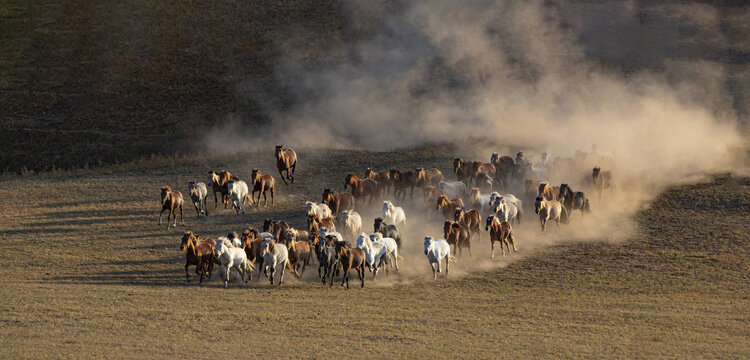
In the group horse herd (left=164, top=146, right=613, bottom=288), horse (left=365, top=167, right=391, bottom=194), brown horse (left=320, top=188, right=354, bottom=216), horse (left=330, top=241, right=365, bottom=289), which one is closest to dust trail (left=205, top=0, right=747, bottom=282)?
horse herd (left=164, top=146, right=613, bottom=288)

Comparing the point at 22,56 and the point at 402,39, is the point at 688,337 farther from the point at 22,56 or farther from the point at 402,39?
the point at 22,56

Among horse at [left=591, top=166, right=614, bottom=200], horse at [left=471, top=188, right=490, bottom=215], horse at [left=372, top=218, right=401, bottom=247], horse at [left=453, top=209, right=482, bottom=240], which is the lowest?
horse at [left=372, top=218, right=401, bottom=247]

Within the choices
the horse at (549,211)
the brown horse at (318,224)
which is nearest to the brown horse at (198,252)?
the brown horse at (318,224)

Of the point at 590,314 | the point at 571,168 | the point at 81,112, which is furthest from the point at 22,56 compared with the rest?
the point at 590,314

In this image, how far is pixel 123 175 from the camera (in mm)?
45844

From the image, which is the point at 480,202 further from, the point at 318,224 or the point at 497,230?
the point at 318,224

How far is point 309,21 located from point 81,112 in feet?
96.5

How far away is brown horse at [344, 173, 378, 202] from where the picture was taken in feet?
121

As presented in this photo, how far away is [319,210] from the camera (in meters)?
32.9

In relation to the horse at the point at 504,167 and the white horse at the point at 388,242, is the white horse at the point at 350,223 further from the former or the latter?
the horse at the point at 504,167

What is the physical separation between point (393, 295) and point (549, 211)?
1108cm

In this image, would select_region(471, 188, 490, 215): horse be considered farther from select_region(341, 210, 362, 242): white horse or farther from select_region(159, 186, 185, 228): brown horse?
select_region(159, 186, 185, 228): brown horse

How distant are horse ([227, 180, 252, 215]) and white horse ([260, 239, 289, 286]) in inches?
375

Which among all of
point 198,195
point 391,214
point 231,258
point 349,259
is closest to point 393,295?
point 349,259
